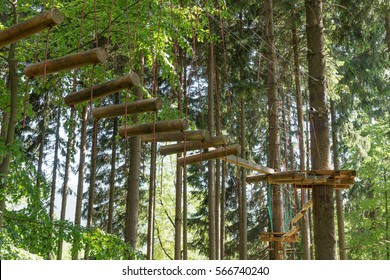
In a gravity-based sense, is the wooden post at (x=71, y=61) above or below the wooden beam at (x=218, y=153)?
above

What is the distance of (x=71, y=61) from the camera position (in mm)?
4438

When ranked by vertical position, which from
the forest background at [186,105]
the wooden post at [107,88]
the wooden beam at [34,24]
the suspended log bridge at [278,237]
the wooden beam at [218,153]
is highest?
the forest background at [186,105]

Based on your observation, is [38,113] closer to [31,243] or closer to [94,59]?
[31,243]

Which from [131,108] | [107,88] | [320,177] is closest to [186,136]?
[131,108]

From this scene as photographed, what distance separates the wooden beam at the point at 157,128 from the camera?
5152 mm

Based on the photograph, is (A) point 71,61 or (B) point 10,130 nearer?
(A) point 71,61

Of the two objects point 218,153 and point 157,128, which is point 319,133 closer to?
point 218,153

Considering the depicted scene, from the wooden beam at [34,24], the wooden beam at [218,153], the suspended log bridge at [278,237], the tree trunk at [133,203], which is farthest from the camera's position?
the tree trunk at [133,203]

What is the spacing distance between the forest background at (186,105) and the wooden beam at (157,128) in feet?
1.27

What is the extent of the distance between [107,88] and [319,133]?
4331mm

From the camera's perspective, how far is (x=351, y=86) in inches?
671

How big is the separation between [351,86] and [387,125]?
188 cm

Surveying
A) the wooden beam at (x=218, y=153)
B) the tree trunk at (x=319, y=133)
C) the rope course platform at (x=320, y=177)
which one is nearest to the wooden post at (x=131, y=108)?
the wooden beam at (x=218, y=153)

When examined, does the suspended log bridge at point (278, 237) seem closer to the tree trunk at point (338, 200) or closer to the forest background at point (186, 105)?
the forest background at point (186, 105)
